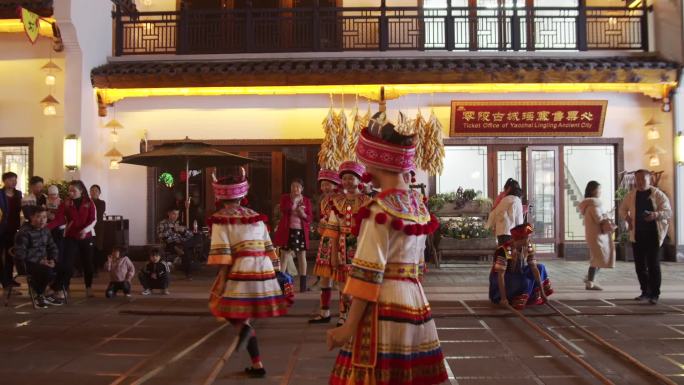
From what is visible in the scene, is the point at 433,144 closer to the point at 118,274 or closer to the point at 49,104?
the point at 118,274

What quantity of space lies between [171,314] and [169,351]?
72.8 inches

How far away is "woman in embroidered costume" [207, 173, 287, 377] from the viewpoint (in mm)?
4840

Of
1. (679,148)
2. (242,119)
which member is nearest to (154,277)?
(242,119)

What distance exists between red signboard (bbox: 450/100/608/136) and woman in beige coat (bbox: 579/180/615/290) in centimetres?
405

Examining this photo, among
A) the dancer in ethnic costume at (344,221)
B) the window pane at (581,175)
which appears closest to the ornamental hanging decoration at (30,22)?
the dancer in ethnic costume at (344,221)

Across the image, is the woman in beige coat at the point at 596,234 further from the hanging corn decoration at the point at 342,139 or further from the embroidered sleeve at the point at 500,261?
the hanging corn decoration at the point at 342,139

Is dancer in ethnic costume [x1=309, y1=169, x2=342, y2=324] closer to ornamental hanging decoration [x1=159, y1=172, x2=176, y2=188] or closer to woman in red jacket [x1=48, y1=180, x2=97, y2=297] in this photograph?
woman in red jacket [x1=48, y1=180, x2=97, y2=297]

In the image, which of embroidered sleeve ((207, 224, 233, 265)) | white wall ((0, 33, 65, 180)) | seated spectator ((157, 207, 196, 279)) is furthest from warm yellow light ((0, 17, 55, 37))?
embroidered sleeve ((207, 224, 233, 265))

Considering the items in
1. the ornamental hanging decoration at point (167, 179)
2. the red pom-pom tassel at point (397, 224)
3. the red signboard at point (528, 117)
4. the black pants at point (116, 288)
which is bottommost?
the black pants at point (116, 288)

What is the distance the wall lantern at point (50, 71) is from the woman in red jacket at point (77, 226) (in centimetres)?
399

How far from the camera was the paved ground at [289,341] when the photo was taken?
194 inches

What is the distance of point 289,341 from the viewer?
6105 millimetres

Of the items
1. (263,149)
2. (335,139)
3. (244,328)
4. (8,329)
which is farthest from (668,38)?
(8,329)

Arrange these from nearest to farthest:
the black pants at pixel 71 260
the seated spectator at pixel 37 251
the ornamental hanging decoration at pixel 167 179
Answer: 1. the seated spectator at pixel 37 251
2. the black pants at pixel 71 260
3. the ornamental hanging decoration at pixel 167 179
